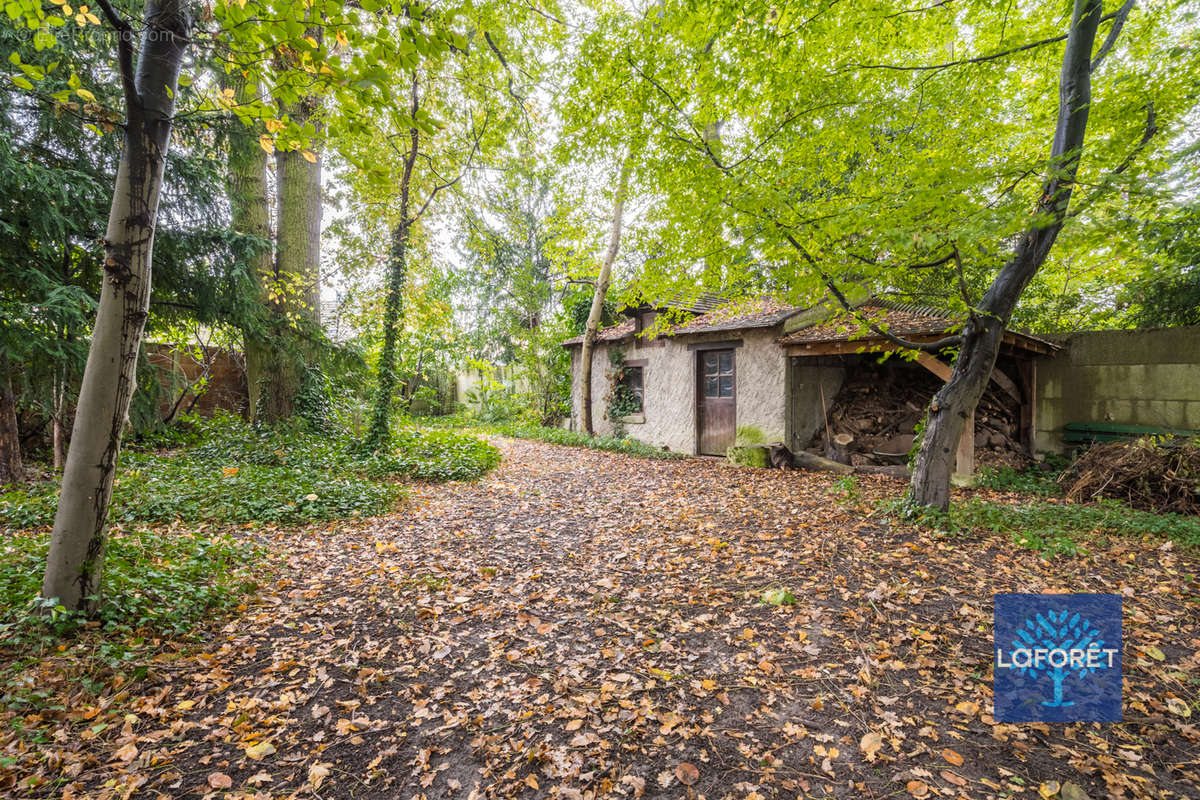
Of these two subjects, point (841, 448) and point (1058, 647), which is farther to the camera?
point (841, 448)

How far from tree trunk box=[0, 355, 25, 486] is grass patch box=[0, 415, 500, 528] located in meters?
0.37

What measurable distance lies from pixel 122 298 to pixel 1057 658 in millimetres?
5370

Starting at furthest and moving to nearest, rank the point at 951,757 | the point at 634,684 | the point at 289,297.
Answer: the point at 289,297 → the point at 634,684 → the point at 951,757

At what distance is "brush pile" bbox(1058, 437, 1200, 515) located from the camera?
546 centimetres

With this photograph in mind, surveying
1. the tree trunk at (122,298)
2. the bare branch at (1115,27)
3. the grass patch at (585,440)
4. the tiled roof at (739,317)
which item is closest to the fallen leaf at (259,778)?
the tree trunk at (122,298)

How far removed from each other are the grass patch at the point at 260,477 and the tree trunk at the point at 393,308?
17.3 inches

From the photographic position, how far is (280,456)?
6.82m

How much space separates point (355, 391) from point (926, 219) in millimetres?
8687

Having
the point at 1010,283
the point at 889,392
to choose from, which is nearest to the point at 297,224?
the point at 1010,283

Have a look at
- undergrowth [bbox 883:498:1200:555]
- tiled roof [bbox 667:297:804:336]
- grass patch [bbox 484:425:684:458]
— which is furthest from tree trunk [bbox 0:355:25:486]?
undergrowth [bbox 883:498:1200:555]

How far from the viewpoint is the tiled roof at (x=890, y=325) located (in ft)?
22.3

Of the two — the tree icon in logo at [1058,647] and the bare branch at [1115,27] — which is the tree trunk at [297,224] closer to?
the tree icon in logo at [1058,647]

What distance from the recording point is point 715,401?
33.7 ft

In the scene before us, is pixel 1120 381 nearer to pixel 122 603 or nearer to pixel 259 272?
pixel 122 603
